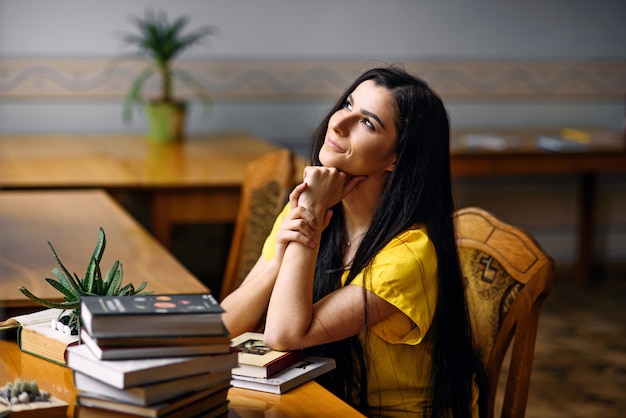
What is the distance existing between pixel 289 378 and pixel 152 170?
6.58 feet

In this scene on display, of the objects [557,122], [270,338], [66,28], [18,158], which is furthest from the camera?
[557,122]

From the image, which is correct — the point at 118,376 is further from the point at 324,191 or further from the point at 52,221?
the point at 52,221

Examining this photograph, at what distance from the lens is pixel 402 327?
63.4 inches

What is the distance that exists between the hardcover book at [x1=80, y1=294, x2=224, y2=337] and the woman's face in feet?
Answer: 1.58

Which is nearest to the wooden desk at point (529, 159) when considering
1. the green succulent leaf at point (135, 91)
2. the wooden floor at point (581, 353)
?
the wooden floor at point (581, 353)

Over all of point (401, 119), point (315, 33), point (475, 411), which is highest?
point (315, 33)

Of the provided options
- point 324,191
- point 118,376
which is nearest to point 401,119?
point 324,191

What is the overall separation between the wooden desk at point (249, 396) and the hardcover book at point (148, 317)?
0.19 meters

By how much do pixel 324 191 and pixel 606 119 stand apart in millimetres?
3722

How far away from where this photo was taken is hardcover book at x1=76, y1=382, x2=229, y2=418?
45.9 inches

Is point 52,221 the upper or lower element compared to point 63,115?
lower

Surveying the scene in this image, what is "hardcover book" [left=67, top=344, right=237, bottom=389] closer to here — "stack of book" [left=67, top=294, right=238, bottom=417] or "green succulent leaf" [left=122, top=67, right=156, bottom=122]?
"stack of book" [left=67, top=294, right=238, bottom=417]

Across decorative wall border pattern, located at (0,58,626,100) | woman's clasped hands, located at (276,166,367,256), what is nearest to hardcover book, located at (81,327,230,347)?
woman's clasped hands, located at (276,166,367,256)

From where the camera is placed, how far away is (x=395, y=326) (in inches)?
63.2
